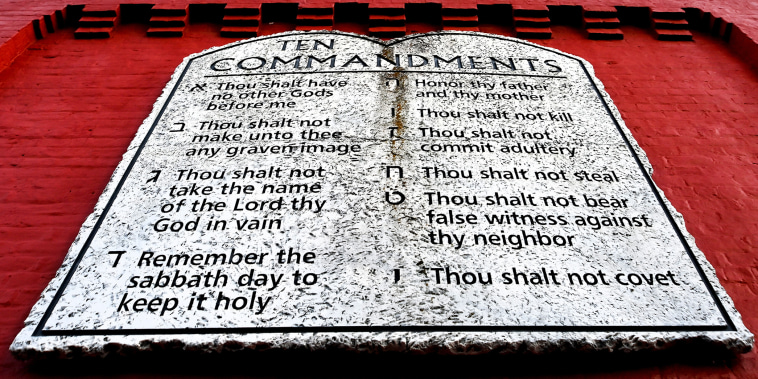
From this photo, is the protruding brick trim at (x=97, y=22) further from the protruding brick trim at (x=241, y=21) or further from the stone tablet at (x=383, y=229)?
the stone tablet at (x=383, y=229)

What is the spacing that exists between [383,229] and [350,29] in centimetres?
218

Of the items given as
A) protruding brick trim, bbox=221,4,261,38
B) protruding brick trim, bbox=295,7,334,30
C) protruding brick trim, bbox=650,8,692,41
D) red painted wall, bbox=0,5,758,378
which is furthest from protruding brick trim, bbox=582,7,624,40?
protruding brick trim, bbox=221,4,261,38

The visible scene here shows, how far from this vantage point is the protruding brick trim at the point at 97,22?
354 centimetres

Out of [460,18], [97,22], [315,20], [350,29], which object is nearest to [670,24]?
[460,18]

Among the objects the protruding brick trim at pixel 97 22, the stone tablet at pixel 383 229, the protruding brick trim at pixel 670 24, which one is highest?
the protruding brick trim at pixel 670 24

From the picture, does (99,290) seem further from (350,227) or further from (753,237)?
(753,237)

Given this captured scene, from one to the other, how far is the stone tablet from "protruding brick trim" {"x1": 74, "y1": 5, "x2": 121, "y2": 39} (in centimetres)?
121

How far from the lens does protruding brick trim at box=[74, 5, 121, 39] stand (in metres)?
3.54

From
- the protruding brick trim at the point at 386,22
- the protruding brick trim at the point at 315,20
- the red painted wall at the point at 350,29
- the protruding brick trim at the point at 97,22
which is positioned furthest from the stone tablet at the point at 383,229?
the protruding brick trim at the point at 97,22

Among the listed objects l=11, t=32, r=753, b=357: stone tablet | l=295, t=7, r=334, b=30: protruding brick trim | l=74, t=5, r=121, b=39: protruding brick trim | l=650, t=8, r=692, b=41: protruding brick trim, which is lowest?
l=11, t=32, r=753, b=357: stone tablet

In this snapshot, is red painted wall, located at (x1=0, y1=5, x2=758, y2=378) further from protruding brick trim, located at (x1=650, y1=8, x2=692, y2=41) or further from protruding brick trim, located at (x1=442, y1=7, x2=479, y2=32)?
protruding brick trim, located at (x1=442, y1=7, x2=479, y2=32)

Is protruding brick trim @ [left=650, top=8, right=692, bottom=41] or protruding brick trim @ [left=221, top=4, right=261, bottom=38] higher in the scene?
protruding brick trim @ [left=650, top=8, right=692, bottom=41]

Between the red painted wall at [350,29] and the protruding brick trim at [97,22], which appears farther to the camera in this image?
the protruding brick trim at [97,22]

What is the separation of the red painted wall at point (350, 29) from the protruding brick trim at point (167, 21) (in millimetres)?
68
